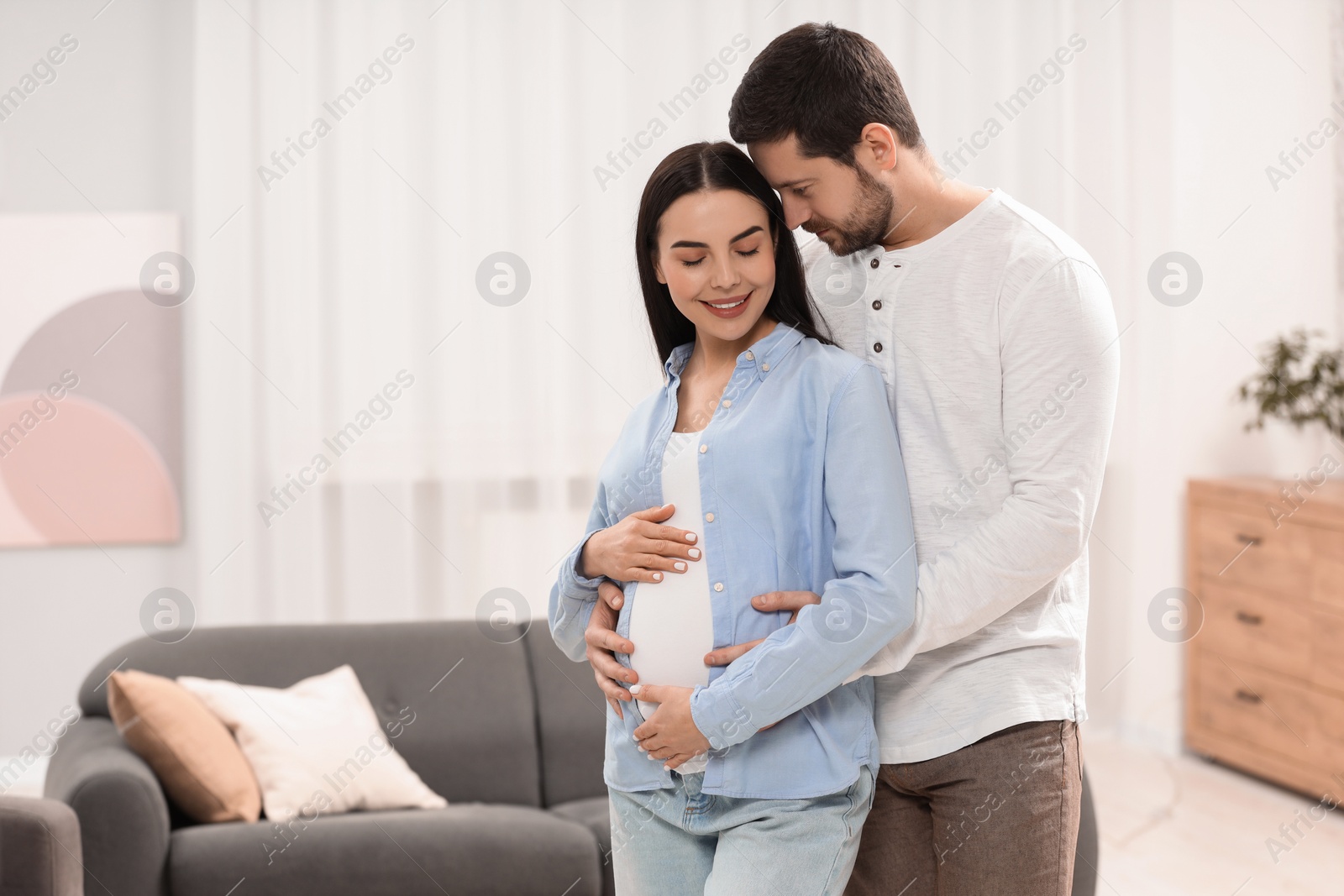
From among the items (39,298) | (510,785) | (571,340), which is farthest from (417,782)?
(39,298)

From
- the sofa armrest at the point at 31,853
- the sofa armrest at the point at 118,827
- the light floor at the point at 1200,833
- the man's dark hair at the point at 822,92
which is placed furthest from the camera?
the light floor at the point at 1200,833

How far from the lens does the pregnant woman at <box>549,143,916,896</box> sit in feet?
3.90

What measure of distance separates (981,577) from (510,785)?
1.72 metres

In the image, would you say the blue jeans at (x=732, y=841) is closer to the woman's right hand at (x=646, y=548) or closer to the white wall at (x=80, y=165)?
the woman's right hand at (x=646, y=548)

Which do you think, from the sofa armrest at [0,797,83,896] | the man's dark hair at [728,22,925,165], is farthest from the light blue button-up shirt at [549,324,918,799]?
the sofa armrest at [0,797,83,896]

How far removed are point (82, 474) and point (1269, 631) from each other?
159 inches

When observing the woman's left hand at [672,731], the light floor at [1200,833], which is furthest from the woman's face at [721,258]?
the light floor at [1200,833]

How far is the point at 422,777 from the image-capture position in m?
2.59

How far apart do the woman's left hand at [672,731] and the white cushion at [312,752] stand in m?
1.39

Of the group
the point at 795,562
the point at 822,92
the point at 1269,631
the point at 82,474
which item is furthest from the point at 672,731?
the point at 82,474

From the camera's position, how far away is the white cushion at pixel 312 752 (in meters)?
2.38

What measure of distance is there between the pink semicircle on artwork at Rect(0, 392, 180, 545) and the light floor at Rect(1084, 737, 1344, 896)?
10.6 ft

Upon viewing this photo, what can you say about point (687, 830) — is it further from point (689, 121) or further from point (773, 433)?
point (689, 121)

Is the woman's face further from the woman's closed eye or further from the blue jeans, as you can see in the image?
the blue jeans
